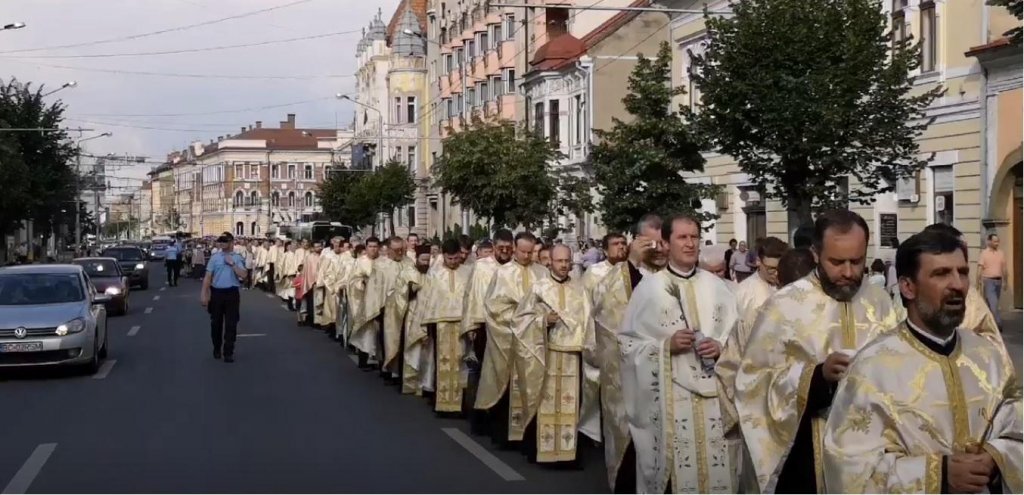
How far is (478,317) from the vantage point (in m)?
13.4

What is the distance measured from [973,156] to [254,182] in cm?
12534

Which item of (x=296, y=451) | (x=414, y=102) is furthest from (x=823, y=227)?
(x=414, y=102)

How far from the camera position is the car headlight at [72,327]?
17656 mm

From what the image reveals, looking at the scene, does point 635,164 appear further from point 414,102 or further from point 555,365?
point 414,102

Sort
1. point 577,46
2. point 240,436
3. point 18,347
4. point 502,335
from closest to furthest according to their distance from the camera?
point 502,335 → point 240,436 → point 18,347 → point 577,46

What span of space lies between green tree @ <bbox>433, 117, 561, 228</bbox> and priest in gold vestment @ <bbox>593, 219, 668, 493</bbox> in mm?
29192

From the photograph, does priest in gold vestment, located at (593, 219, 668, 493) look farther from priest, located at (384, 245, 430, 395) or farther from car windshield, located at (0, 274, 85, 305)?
car windshield, located at (0, 274, 85, 305)

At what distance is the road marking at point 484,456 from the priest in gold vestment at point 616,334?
1.58 m

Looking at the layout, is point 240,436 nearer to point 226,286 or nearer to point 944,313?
point 226,286

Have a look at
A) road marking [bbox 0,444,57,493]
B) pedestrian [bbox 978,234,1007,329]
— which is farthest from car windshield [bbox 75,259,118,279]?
road marking [bbox 0,444,57,493]

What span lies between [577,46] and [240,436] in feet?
135

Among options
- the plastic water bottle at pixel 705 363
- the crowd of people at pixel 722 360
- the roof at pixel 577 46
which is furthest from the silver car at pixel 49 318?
the roof at pixel 577 46

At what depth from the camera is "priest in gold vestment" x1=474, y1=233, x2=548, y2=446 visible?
12.3m

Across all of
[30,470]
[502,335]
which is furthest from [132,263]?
[30,470]
